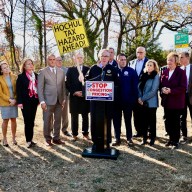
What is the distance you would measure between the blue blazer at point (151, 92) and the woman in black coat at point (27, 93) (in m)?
2.23

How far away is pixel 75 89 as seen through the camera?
6.41 metres

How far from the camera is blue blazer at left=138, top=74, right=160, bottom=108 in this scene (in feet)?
19.6

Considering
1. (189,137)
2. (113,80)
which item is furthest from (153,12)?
(113,80)

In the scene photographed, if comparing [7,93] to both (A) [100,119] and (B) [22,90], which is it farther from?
(A) [100,119]

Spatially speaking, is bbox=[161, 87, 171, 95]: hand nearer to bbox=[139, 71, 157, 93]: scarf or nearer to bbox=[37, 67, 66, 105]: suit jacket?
bbox=[139, 71, 157, 93]: scarf

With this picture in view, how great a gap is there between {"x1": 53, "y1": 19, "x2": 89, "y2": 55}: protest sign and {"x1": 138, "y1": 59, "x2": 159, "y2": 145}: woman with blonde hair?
53.9 inches

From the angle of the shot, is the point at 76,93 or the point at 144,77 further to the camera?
the point at 76,93

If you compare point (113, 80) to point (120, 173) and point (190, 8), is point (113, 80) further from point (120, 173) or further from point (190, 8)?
point (190, 8)

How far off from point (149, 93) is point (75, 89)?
1586 millimetres

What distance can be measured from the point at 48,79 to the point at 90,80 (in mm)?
1157

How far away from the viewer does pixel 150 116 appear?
6074 mm

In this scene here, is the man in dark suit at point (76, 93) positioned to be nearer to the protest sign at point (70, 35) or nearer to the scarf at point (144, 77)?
the protest sign at point (70, 35)

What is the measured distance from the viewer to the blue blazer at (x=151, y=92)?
5965 mm

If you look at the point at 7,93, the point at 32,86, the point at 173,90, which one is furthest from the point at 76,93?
the point at 173,90
